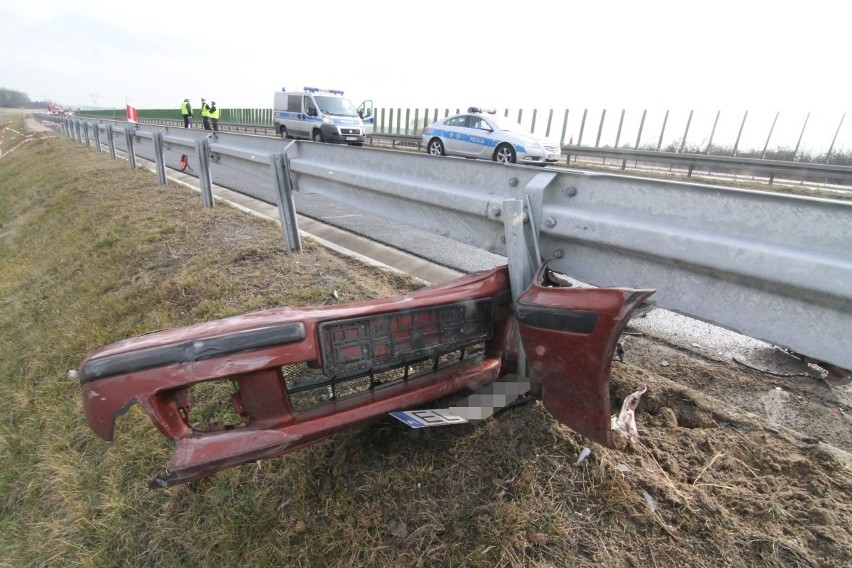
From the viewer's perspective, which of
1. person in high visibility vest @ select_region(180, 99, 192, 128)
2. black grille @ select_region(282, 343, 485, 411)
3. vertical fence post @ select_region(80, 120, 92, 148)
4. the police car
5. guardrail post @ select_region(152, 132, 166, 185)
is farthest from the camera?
person in high visibility vest @ select_region(180, 99, 192, 128)

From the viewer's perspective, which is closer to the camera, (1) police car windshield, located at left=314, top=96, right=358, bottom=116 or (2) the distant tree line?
(1) police car windshield, located at left=314, top=96, right=358, bottom=116

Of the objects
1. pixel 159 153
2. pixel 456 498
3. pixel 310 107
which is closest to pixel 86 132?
pixel 310 107

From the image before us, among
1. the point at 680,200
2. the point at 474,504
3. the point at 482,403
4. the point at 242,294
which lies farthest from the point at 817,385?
the point at 242,294

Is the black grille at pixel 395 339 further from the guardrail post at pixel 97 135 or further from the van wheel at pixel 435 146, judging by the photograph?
the guardrail post at pixel 97 135

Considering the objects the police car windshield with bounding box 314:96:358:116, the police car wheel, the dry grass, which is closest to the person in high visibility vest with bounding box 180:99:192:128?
the police car windshield with bounding box 314:96:358:116

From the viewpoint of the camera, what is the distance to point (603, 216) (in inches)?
75.4

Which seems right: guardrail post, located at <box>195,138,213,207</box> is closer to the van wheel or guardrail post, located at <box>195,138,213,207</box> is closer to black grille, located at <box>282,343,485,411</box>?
black grille, located at <box>282,343,485,411</box>

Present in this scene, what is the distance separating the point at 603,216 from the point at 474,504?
1.26 m

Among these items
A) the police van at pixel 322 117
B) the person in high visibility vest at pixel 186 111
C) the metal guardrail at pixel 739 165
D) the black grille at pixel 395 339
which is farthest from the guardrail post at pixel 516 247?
the person in high visibility vest at pixel 186 111

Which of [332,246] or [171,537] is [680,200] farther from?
[332,246]

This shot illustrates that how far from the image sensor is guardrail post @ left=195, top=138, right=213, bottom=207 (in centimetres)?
651

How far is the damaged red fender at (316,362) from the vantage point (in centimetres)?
153

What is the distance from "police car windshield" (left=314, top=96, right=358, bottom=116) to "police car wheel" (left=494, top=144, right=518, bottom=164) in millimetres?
10853

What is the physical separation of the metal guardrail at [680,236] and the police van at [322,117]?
1997 centimetres
